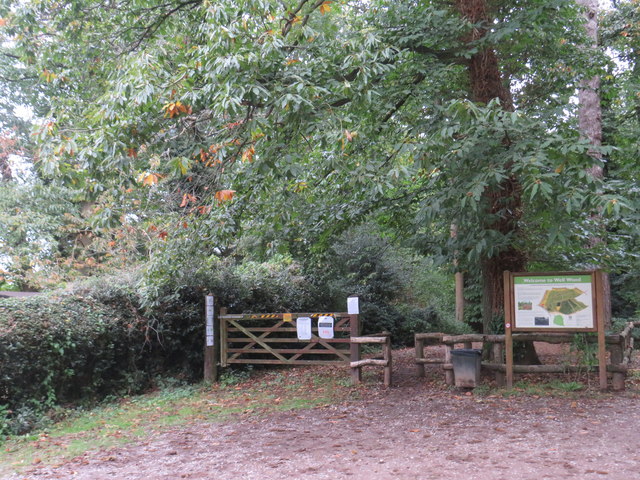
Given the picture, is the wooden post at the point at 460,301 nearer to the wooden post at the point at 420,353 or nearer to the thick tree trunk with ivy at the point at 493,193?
the thick tree trunk with ivy at the point at 493,193

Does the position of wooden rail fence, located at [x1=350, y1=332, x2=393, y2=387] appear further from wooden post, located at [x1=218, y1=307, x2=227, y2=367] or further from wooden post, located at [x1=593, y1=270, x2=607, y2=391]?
wooden post, located at [x1=593, y1=270, x2=607, y2=391]

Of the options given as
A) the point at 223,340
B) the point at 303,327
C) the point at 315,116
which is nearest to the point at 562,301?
the point at 315,116

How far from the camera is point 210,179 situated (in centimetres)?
932

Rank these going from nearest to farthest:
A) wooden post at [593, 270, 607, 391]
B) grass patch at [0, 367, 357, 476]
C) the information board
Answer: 1. grass patch at [0, 367, 357, 476]
2. wooden post at [593, 270, 607, 391]
3. the information board

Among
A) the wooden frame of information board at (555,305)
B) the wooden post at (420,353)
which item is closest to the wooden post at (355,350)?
the wooden post at (420,353)

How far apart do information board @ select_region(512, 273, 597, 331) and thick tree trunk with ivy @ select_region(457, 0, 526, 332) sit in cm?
89

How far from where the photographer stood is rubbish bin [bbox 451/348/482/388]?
8805mm

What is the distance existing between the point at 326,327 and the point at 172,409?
314 centimetres

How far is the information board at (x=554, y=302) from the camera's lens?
8.17m

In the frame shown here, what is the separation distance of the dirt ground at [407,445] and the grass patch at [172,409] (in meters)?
0.42

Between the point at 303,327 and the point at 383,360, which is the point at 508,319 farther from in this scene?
the point at 303,327

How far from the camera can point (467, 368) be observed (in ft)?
29.0

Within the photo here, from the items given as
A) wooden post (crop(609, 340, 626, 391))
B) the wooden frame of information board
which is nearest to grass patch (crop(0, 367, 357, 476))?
the wooden frame of information board

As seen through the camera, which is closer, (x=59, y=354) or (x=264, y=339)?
(x=59, y=354)
